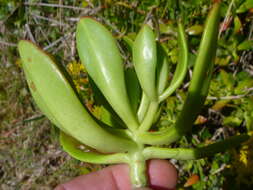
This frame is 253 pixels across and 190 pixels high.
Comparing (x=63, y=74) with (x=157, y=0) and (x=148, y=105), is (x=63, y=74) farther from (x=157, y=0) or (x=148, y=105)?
(x=157, y=0)

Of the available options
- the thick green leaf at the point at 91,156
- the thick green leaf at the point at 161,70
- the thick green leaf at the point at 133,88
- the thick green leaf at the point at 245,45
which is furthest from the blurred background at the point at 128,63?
the thick green leaf at the point at 91,156

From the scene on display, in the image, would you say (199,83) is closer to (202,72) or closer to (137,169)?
(202,72)

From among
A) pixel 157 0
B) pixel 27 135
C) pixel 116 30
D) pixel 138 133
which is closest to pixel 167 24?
pixel 157 0

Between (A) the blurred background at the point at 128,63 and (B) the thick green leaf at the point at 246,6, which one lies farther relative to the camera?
(A) the blurred background at the point at 128,63

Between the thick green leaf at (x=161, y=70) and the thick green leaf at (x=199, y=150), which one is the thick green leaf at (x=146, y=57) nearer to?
the thick green leaf at (x=161, y=70)

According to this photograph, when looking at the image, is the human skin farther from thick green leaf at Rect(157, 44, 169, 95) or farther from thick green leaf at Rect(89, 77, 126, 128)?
thick green leaf at Rect(157, 44, 169, 95)

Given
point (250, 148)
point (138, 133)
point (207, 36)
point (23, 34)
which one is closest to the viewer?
point (207, 36)

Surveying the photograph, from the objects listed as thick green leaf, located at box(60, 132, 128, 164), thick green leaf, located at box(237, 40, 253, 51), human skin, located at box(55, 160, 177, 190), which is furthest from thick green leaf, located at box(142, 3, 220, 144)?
thick green leaf, located at box(237, 40, 253, 51)
